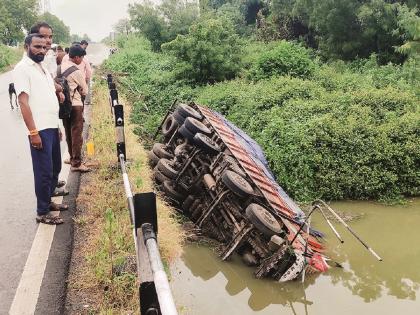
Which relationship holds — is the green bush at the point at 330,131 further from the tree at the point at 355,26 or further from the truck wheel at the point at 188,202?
the tree at the point at 355,26

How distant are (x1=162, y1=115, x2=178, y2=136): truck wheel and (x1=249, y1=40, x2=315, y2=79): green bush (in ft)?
22.1

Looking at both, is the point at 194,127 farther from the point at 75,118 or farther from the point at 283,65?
the point at 283,65

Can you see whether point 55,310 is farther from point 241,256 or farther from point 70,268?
point 241,256

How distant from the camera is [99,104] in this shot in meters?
14.5

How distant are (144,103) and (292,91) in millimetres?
5260

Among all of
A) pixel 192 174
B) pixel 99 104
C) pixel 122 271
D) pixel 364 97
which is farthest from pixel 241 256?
pixel 99 104

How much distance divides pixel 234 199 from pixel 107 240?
262cm

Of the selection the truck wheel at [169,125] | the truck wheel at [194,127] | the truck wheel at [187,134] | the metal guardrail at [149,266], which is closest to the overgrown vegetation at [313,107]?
the truck wheel at [169,125]

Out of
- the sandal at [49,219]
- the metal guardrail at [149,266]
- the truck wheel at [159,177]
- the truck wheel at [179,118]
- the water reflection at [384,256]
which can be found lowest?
the water reflection at [384,256]

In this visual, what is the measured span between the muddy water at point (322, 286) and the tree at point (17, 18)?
50.5 m

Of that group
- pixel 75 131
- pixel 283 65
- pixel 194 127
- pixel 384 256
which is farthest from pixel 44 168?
pixel 283 65

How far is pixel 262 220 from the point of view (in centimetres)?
621

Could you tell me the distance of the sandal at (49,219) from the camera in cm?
567

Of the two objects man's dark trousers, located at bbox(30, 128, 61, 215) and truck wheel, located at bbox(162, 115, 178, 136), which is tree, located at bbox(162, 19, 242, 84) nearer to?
truck wheel, located at bbox(162, 115, 178, 136)
